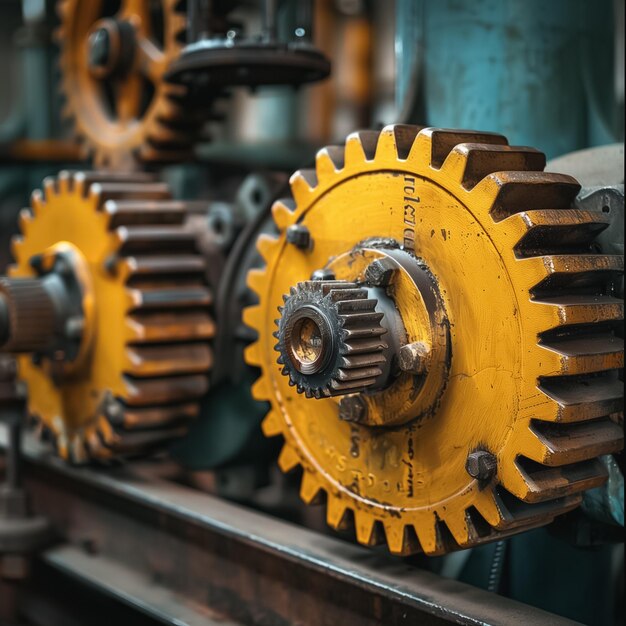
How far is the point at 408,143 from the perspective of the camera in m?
1.47

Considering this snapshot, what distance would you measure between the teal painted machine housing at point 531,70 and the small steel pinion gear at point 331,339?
23.8 inches

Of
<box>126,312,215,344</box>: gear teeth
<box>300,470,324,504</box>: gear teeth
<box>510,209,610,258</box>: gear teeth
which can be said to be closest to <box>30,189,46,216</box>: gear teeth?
<box>126,312,215,344</box>: gear teeth

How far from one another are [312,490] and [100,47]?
1.54 m

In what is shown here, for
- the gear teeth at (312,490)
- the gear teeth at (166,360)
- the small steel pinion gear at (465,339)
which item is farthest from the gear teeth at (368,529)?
the gear teeth at (166,360)

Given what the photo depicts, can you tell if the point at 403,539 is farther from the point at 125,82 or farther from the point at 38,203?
the point at 125,82

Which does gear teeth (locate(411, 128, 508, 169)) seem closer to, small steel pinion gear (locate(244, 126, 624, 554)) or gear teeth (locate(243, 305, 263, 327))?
small steel pinion gear (locate(244, 126, 624, 554))

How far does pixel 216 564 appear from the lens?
1.94 meters

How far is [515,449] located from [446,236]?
1.04 ft

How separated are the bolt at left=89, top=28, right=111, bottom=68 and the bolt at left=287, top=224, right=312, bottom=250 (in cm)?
128

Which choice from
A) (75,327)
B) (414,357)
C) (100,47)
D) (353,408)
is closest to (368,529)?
(353,408)

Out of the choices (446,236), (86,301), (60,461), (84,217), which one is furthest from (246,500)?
(446,236)

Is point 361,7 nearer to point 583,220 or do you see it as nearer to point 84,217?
point 84,217

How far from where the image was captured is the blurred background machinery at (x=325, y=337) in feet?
4.43

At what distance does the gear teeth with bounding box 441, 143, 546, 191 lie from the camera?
4.41 feet
